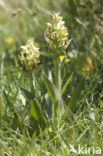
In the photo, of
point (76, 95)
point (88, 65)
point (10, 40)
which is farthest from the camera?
point (10, 40)

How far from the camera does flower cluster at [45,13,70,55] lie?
1.58 m

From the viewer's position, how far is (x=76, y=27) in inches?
120

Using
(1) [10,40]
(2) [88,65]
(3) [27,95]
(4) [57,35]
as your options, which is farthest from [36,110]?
(1) [10,40]

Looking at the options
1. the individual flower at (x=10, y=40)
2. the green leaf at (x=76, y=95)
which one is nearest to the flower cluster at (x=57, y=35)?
the green leaf at (x=76, y=95)

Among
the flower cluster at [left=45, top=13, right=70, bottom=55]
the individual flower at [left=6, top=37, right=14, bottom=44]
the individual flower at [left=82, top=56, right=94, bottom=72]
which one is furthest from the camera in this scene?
the individual flower at [left=6, top=37, right=14, bottom=44]

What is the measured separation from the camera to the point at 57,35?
5.17 ft

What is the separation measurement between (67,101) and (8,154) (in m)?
0.59

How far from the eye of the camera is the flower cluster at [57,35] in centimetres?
158

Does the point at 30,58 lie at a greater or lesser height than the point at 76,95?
greater

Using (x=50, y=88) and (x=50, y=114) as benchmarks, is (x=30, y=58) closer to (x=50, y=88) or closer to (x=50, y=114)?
(x=50, y=88)

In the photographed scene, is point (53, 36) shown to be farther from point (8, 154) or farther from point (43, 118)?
point (8, 154)

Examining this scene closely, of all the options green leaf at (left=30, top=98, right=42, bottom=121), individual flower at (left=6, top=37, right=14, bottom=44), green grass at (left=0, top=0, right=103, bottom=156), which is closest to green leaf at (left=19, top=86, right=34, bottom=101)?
green grass at (left=0, top=0, right=103, bottom=156)

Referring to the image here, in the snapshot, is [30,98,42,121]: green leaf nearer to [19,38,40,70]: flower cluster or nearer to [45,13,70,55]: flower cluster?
[19,38,40,70]: flower cluster

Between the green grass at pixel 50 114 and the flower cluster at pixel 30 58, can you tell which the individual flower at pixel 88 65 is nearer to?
the green grass at pixel 50 114
